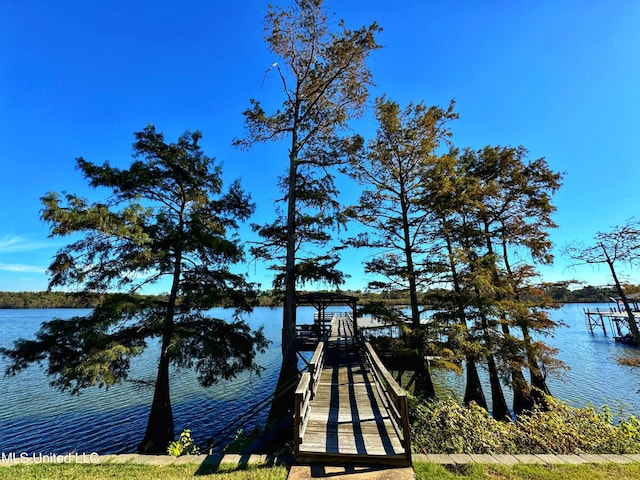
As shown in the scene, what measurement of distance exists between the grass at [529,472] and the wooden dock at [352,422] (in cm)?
55

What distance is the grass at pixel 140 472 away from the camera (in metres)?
4.68

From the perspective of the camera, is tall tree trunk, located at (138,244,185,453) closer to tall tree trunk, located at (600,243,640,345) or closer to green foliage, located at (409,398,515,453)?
green foliage, located at (409,398,515,453)

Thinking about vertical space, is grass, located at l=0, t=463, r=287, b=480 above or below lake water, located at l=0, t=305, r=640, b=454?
above

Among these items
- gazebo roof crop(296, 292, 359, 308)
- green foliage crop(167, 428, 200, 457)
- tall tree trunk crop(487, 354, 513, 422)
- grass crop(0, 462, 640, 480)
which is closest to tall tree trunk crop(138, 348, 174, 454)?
green foliage crop(167, 428, 200, 457)

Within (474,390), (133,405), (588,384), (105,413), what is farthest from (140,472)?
(588,384)

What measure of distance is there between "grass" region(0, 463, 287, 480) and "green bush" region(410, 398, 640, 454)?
3.31m

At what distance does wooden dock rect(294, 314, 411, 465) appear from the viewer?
4.77 metres

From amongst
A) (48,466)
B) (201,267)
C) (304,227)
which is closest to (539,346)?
(304,227)

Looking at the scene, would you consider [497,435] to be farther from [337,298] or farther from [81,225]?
[81,225]

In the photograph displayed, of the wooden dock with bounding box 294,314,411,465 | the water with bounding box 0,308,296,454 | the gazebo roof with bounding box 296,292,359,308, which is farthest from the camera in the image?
the gazebo roof with bounding box 296,292,359,308

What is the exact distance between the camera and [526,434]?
690cm

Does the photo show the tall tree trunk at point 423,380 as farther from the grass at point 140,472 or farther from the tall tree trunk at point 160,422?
the tall tree trunk at point 160,422

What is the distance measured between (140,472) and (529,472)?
6.64 meters

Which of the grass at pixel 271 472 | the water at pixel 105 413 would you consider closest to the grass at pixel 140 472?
the grass at pixel 271 472
